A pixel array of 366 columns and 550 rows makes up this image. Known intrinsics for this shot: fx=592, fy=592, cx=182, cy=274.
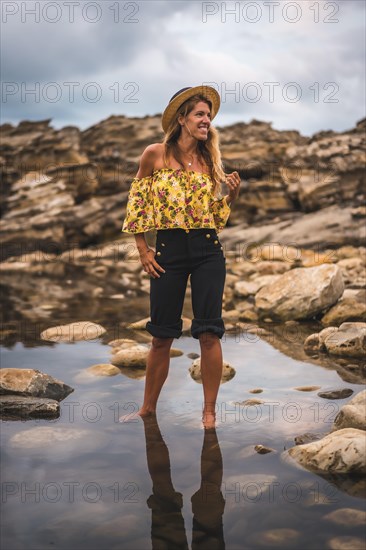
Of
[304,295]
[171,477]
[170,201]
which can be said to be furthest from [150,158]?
[304,295]

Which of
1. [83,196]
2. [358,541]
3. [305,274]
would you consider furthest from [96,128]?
[358,541]

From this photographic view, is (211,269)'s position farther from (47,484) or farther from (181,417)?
(47,484)

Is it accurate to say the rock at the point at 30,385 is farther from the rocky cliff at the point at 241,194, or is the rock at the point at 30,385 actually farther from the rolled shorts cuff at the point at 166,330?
the rocky cliff at the point at 241,194

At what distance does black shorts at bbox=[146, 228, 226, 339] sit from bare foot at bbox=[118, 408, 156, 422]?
603mm

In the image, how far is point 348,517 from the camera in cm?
284

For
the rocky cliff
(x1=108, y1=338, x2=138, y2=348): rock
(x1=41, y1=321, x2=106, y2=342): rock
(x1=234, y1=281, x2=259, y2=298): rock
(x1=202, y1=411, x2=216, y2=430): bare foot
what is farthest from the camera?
the rocky cliff

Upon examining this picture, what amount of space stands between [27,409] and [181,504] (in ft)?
6.19

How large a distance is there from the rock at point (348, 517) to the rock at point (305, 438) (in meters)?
0.96

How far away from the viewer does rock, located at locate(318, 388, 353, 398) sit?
4.84 metres

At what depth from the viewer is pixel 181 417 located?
450 cm

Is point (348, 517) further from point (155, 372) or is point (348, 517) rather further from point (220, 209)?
point (220, 209)

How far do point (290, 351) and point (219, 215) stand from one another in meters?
2.57

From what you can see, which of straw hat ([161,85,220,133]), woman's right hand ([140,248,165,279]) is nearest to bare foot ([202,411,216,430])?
woman's right hand ([140,248,165,279])

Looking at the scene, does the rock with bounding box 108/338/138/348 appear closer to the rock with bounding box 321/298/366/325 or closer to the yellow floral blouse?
the rock with bounding box 321/298/366/325
